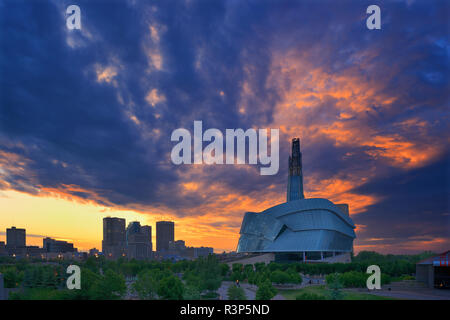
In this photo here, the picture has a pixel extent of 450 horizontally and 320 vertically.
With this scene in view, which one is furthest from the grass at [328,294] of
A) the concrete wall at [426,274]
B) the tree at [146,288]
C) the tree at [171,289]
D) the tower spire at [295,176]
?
the tower spire at [295,176]

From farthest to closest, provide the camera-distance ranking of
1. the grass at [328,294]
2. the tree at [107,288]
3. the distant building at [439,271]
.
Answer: the distant building at [439,271]
the grass at [328,294]
the tree at [107,288]

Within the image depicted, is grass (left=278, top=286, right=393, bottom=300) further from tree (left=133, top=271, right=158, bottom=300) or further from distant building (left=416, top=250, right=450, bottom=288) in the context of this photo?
tree (left=133, top=271, right=158, bottom=300)

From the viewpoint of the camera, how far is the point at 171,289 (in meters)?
43.5

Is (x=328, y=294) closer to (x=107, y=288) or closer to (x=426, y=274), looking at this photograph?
(x=426, y=274)

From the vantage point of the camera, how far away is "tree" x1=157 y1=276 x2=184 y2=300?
42719 mm

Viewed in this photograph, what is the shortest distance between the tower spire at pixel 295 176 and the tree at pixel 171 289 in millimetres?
92806

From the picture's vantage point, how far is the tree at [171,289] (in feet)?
140

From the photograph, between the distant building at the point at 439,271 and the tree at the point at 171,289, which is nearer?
the tree at the point at 171,289

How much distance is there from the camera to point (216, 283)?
174ft

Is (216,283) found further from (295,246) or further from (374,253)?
(374,253)

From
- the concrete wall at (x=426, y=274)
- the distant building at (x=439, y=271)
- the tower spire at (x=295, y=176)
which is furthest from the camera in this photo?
the tower spire at (x=295, y=176)

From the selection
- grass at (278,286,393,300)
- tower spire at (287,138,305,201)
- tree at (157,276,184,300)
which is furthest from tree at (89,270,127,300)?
tower spire at (287,138,305,201)

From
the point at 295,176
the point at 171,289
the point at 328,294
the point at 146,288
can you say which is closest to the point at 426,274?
the point at 328,294

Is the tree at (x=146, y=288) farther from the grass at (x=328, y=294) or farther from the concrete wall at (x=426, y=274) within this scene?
the concrete wall at (x=426, y=274)
